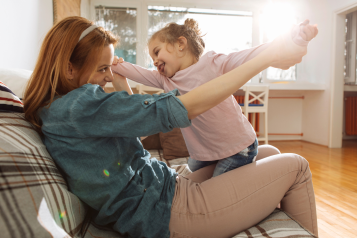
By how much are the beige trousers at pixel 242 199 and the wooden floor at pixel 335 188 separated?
0.71 meters

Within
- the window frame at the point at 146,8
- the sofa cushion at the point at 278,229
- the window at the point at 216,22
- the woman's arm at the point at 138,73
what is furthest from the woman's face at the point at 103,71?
the window at the point at 216,22

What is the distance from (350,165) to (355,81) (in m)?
2.37

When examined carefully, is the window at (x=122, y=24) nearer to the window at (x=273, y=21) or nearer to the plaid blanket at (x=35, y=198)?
the window at (x=273, y=21)

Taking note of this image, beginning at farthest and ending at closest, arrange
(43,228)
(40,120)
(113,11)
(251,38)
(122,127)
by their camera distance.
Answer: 1. (251,38)
2. (113,11)
3. (40,120)
4. (122,127)
5. (43,228)

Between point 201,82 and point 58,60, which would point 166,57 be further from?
point 58,60

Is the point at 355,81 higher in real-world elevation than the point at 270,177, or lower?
higher

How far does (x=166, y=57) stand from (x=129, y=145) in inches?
20.2

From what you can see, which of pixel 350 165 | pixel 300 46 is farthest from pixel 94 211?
pixel 350 165

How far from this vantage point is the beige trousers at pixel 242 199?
29.7 inches

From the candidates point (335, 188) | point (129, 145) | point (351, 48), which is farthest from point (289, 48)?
point (351, 48)

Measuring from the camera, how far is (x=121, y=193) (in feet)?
2.37

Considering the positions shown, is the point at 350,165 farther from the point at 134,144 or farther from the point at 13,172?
the point at 13,172

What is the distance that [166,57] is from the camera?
44.8 inches

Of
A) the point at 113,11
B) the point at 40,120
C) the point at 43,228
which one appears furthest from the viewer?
the point at 113,11
